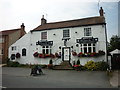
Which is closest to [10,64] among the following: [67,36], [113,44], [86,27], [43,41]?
[43,41]

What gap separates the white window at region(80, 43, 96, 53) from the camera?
1945 cm

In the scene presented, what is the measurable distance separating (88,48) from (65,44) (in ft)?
11.4

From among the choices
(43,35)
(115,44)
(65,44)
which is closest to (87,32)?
Result: (65,44)

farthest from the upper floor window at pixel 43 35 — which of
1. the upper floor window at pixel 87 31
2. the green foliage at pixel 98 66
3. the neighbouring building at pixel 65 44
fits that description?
the green foliage at pixel 98 66

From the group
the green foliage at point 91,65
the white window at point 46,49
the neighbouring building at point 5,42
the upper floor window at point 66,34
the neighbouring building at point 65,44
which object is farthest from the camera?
the neighbouring building at point 5,42

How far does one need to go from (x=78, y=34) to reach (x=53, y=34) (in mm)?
4130

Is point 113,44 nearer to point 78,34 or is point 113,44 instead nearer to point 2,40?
point 78,34

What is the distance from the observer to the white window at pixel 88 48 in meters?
19.5

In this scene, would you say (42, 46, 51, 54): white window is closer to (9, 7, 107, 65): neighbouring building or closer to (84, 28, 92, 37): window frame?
(9, 7, 107, 65): neighbouring building

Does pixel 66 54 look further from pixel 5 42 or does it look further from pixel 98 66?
pixel 5 42

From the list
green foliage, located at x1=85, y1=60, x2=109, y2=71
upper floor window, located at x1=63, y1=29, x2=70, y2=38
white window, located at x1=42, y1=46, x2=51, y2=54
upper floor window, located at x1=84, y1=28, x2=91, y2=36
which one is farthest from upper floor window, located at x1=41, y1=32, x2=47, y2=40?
green foliage, located at x1=85, y1=60, x2=109, y2=71

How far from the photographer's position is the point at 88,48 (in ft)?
64.8

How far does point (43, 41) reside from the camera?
2277cm

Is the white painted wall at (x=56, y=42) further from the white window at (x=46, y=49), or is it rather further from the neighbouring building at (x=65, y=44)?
the white window at (x=46, y=49)
